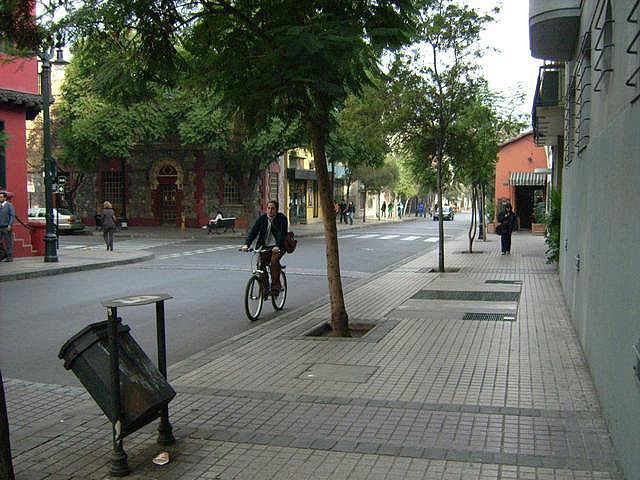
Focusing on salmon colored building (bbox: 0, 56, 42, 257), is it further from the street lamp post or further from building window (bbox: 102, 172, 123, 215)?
building window (bbox: 102, 172, 123, 215)

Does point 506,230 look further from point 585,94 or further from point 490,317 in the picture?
point 585,94

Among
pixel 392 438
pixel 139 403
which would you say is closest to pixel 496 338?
pixel 392 438

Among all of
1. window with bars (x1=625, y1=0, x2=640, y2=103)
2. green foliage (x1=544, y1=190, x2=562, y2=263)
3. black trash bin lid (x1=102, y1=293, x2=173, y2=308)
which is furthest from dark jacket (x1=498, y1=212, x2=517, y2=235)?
black trash bin lid (x1=102, y1=293, x2=173, y2=308)

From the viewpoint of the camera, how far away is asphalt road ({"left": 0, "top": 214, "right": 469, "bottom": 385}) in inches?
337

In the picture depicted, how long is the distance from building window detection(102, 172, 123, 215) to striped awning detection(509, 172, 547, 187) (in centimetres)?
2309

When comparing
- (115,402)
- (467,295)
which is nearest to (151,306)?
(467,295)

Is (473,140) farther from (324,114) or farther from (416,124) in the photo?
(324,114)

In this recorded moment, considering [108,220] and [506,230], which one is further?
[108,220]

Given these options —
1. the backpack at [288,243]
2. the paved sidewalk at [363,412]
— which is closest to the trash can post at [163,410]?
the paved sidewalk at [363,412]

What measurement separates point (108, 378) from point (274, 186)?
137 ft

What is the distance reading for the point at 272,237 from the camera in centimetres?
1130

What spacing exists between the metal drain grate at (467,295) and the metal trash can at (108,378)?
8367 millimetres

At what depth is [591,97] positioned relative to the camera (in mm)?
7797

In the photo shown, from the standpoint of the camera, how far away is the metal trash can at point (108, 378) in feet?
14.9
